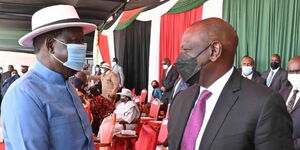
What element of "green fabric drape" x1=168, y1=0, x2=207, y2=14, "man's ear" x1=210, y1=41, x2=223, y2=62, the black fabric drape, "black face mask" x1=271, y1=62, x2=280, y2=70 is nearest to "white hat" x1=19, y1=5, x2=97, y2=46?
"man's ear" x1=210, y1=41, x2=223, y2=62

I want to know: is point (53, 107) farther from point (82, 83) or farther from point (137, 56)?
point (137, 56)

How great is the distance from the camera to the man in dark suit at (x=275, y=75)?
5332 mm

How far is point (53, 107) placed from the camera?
1.34 meters

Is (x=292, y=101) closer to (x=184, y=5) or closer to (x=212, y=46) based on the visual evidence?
(x=212, y=46)

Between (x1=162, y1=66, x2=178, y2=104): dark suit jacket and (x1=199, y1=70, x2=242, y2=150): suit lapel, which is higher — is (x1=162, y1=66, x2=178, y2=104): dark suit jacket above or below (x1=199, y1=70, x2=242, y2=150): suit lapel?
below

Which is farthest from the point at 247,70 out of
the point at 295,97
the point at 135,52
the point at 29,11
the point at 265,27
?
the point at 29,11

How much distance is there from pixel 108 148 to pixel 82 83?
6.80 feet

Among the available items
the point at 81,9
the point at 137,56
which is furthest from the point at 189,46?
the point at 81,9

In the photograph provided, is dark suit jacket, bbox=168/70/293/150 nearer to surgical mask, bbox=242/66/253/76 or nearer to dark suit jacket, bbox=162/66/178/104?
surgical mask, bbox=242/66/253/76

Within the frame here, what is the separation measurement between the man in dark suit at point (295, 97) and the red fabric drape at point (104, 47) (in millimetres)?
11636

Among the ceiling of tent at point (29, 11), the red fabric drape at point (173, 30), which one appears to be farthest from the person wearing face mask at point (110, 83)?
the ceiling of tent at point (29, 11)

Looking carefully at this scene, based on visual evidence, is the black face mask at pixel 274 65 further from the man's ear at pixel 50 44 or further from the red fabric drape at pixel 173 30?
the man's ear at pixel 50 44

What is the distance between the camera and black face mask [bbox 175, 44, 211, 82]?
1469 millimetres

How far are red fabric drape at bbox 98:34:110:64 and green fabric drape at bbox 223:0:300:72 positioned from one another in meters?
8.70
